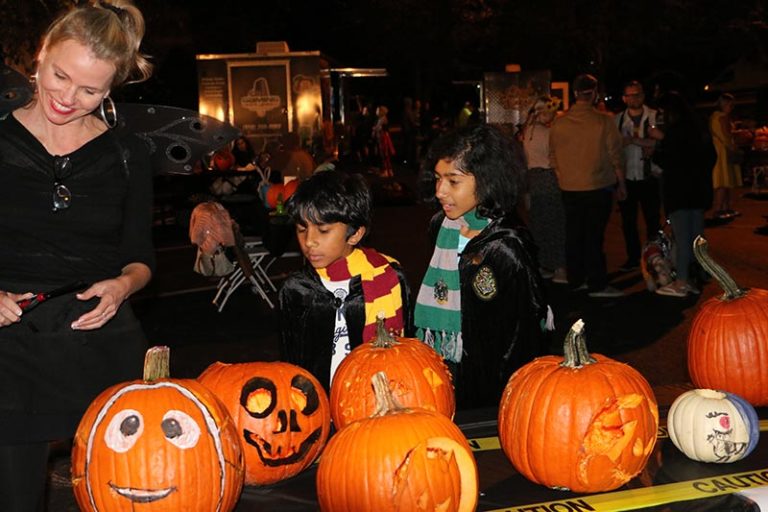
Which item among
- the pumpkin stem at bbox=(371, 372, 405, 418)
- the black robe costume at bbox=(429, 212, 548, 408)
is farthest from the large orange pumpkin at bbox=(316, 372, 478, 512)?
the black robe costume at bbox=(429, 212, 548, 408)

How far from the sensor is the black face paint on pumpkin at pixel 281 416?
286 cm

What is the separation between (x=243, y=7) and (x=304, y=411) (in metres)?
41.1

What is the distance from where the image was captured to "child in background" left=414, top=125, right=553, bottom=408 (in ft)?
13.2

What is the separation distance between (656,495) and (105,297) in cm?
157

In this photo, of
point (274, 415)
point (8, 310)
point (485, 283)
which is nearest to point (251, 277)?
point (485, 283)

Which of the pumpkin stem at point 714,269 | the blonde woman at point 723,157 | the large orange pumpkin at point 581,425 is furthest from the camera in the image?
the blonde woman at point 723,157

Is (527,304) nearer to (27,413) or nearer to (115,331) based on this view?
(115,331)

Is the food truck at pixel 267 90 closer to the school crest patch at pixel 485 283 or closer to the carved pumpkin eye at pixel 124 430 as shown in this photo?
the school crest patch at pixel 485 283

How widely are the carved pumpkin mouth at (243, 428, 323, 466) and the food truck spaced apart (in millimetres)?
17887

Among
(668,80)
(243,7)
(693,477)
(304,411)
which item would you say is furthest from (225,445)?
(243,7)

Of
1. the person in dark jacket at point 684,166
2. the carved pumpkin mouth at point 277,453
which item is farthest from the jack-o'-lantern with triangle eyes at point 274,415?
the person in dark jacket at point 684,166

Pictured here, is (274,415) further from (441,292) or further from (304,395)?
(441,292)

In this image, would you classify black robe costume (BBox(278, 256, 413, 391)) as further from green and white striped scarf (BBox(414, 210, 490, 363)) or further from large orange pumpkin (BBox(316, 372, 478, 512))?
large orange pumpkin (BBox(316, 372, 478, 512))

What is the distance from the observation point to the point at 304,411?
2961 mm
